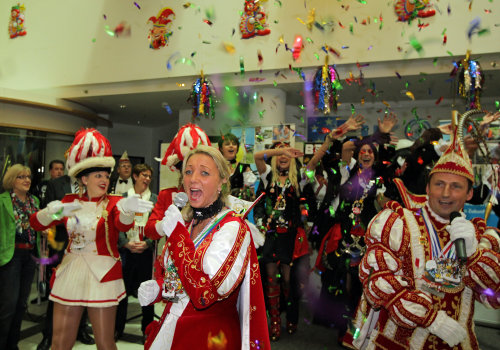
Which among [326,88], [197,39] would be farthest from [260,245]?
[197,39]

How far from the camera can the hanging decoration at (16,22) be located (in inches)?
354

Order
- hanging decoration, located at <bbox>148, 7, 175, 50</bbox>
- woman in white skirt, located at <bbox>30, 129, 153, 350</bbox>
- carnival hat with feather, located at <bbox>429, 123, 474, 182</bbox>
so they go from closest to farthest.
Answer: carnival hat with feather, located at <bbox>429, 123, 474, 182</bbox>, woman in white skirt, located at <bbox>30, 129, 153, 350</bbox>, hanging decoration, located at <bbox>148, 7, 175, 50</bbox>

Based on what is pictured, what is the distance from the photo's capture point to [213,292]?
A: 63.7 inches

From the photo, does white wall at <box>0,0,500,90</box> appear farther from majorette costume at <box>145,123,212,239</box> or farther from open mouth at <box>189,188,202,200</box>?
open mouth at <box>189,188,202,200</box>

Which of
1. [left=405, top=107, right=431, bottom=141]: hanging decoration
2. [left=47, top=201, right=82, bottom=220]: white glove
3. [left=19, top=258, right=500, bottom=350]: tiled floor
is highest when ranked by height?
[left=405, top=107, right=431, bottom=141]: hanging decoration

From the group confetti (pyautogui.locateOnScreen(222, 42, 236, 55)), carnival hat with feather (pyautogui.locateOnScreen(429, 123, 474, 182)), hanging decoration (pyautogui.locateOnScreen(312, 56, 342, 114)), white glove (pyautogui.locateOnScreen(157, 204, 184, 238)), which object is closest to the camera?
white glove (pyautogui.locateOnScreen(157, 204, 184, 238))

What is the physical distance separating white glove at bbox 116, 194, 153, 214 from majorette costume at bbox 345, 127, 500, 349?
133 centimetres

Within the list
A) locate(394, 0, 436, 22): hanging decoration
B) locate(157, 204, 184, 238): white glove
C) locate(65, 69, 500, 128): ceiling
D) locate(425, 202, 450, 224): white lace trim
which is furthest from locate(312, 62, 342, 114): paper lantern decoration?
locate(157, 204, 184, 238): white glove

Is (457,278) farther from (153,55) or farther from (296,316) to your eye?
(153,55)

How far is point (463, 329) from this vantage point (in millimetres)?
1888

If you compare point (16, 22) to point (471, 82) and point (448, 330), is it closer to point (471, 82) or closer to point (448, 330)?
point (471, 82)

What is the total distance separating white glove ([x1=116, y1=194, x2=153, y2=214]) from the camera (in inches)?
95.7

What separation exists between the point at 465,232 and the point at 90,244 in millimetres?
2398

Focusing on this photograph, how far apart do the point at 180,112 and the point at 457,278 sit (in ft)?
26.2
